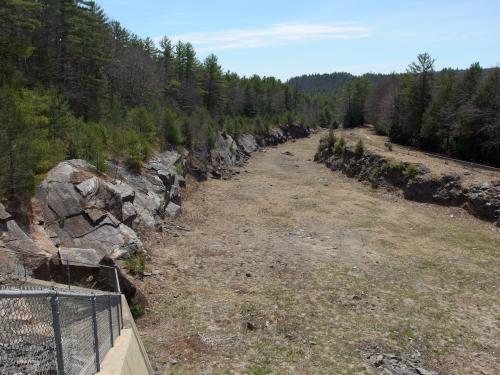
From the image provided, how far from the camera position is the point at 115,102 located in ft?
122

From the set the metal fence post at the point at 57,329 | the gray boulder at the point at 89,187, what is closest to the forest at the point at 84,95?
the gray boulder at the point at 89,187

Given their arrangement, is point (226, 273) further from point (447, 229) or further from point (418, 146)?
point (418, 146)

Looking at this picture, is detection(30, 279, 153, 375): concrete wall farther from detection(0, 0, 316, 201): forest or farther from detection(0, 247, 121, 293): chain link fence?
detection(0, 0, 316, 201): forest

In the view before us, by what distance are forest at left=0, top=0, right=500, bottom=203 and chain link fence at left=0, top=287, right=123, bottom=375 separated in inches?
341

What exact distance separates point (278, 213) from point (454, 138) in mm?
27170

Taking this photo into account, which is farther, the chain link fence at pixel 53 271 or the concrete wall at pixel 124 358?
the chain link fence at pixel 53 271

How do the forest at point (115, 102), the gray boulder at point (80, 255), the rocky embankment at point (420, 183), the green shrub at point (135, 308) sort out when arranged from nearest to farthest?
the gray boulder at point (80, 255)
the green shrub at point (135, 308)
the forest at point (115, 102)
the rocky embankment at point (420, 183)

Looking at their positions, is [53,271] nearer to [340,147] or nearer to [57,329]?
[57,329]

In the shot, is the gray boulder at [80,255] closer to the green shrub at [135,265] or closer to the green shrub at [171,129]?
the green shrub at [135,265]

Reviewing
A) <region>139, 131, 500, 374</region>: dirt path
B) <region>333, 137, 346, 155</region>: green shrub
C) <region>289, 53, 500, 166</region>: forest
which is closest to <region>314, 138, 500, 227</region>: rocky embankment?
<region>333, 137, 346, 155</region>: green shrub

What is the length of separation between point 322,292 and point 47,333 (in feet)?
42.3

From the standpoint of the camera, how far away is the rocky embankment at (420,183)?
27625 millimetres

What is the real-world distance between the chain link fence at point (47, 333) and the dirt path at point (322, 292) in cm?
579

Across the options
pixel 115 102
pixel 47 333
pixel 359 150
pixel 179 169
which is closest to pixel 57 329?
pixel 47 333
